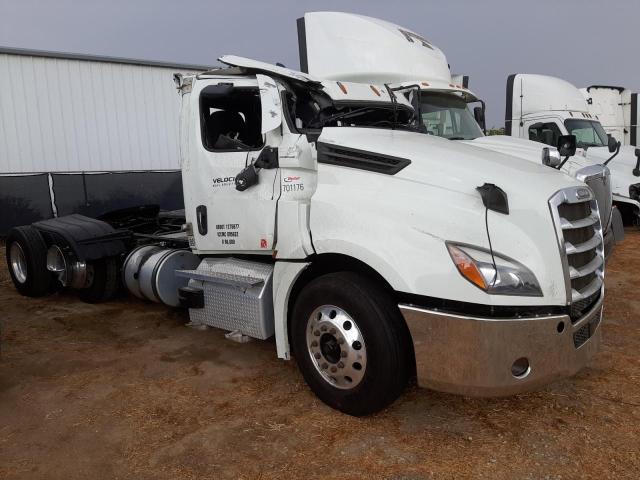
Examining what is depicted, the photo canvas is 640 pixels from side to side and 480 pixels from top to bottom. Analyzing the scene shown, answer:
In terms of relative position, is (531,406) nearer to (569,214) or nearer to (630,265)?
(569,214)

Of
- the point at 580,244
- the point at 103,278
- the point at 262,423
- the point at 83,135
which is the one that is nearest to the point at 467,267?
the point at 580,244

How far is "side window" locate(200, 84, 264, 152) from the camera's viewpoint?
4363 mm

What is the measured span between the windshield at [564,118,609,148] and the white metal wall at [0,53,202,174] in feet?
34.3

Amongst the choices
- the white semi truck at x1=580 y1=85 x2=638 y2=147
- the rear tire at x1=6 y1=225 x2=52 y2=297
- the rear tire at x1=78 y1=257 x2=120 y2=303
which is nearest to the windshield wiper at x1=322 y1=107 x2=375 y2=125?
the rear tire at x1=78 y1=257 x2=120 y2=303

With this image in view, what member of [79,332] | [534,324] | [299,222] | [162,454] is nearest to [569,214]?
[534,324]

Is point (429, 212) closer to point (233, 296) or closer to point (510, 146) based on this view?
point (233, 296)

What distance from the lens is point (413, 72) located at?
249 inches

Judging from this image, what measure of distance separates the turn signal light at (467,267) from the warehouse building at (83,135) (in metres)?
11.3

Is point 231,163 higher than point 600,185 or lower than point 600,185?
higher

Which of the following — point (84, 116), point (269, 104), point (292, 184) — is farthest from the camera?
point (84, 116)

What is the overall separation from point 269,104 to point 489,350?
2.41 metres

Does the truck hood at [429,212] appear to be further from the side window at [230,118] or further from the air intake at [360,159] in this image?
the side window at [230,118]

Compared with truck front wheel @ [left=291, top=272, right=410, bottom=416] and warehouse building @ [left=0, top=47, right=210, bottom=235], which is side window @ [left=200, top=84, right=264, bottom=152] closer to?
truck front wheel @ [left=291, top=272, right=410, bottom=416]

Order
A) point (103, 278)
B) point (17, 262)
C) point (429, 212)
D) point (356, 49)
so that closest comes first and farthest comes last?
point (429, 212)
point (356, 49)
point (103, 278)
point (17, 262)
